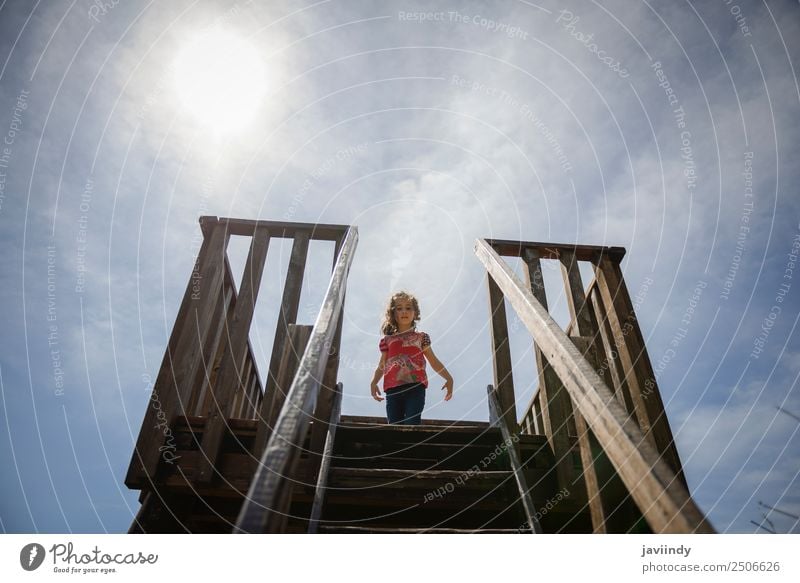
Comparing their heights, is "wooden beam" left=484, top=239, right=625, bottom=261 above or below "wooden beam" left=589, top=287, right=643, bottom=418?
above

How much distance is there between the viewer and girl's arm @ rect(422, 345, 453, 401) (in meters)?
3.53

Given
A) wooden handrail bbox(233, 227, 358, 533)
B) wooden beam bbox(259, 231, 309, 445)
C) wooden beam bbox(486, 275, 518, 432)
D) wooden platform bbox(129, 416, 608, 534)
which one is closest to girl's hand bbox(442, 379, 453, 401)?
wooden beam bbox(486, 275, 518, 432)

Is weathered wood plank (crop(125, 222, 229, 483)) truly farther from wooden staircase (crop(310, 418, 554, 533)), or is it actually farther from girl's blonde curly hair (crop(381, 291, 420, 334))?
girl's blonde curly hair (crop(381, 291, 420, 334))

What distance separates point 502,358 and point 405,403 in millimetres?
925

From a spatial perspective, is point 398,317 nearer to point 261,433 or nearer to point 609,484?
point 261,433

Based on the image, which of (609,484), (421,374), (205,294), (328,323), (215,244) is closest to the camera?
(328,323)

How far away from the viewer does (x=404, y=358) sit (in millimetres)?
3633

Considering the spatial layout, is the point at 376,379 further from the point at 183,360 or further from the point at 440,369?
the point at 183,360

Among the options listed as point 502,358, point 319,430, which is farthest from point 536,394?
point 319,430

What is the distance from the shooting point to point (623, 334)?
9.66ft

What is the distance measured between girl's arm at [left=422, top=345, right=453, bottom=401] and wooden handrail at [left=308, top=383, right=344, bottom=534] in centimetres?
111

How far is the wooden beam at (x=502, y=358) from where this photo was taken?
9.44 ft
